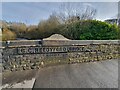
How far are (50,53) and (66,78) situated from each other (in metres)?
2.34

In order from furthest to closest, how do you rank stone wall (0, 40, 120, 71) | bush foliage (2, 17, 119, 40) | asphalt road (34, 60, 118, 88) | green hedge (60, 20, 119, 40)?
bush foliage (2, 17, 119, 40), green hedge (60, 20, 119, 40), stone wall (0, 40, 120, 71), asphalt road (34, 60, 118, 88)

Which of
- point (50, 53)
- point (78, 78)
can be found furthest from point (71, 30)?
point (78, 78)

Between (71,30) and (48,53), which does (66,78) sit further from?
(71,30)

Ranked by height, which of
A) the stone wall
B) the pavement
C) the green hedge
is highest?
the green hedge

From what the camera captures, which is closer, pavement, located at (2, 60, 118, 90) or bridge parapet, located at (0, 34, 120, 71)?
pavement, located at (2, 60, 118, 90)

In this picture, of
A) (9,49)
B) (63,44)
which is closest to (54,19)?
(63,44)

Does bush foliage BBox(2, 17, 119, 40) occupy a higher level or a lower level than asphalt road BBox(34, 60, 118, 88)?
higher

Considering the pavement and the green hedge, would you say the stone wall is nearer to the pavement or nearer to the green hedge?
the pavement

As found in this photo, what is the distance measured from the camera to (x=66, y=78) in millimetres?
6176

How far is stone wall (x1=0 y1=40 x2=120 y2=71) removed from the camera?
24.8 feet

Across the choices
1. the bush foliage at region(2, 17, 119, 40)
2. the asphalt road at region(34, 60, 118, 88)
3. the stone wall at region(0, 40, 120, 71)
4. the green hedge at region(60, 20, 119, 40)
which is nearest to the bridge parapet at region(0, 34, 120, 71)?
the stone wall at region(0, 40, 120, 71)

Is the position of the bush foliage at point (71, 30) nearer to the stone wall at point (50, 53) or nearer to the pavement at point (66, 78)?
the stone wall at point (50, 53)

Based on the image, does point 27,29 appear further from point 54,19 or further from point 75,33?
point 75,33

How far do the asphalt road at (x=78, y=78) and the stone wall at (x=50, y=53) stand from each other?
716mm
